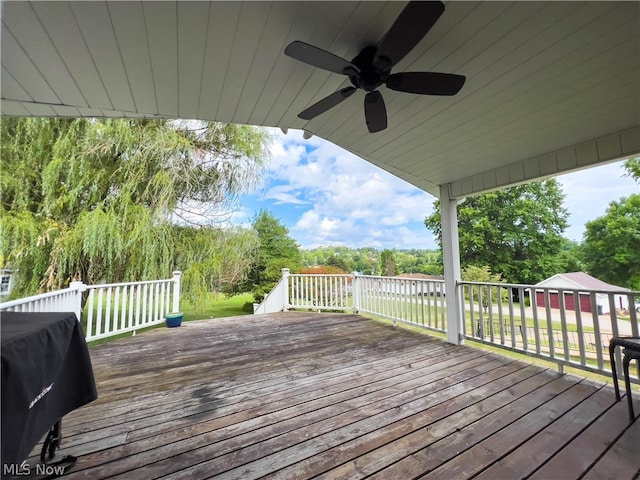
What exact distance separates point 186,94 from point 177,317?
3728 millimetres

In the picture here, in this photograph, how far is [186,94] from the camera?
2.01 metres

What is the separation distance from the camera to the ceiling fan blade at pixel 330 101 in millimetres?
1715

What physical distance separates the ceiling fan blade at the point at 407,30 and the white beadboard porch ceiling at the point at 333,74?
0.53 ft

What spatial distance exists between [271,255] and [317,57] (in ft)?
26.5

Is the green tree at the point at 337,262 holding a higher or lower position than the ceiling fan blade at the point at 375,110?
lower

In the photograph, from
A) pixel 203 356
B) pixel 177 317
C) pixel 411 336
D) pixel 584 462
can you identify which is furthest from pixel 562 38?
pixel 177 317

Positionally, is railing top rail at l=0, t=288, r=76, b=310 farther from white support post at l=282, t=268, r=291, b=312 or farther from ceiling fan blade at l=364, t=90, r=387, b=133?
white support post at l=282, t=268, r=291, b=312

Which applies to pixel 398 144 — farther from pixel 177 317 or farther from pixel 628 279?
pixel 628 279

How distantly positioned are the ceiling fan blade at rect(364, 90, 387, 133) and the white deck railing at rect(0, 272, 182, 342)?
333cm

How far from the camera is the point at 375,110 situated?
6.03 feet

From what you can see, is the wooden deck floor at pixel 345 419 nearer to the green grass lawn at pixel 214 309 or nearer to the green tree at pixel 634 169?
the green grass lawn at pixel 214 309

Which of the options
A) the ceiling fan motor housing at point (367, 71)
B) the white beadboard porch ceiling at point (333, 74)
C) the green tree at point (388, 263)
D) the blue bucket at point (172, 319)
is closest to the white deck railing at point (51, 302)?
the blue bucket at point (172, 319)

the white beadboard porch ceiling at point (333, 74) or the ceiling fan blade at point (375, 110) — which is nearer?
the white beadboard porch ceiling at point (333, 74)

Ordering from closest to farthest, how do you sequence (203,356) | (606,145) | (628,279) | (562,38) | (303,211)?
1. (562,38)
2. (606,145)
3. (203,356)
4. (628,279)
5. (303,211)
